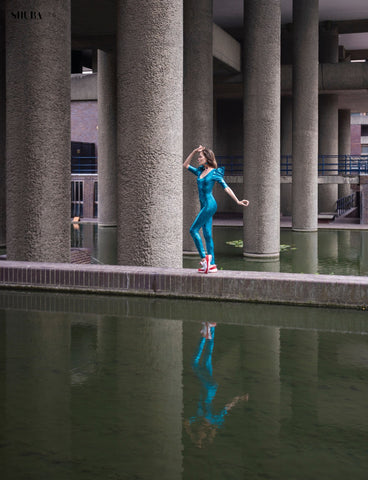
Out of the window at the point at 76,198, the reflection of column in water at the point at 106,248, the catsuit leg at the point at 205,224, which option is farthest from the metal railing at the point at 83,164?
the catsuit leg at the point at 205,224

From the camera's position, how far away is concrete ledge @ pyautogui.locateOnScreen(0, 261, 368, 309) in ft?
30.8

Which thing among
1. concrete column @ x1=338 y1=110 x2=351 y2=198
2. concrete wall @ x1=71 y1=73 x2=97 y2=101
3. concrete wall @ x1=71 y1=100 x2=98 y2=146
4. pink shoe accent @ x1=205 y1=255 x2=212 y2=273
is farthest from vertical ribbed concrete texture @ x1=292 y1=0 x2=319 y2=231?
concrete column @ x1=338 y1=110 x2=351 y2=198

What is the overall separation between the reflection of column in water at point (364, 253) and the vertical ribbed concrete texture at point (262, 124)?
2182 mm

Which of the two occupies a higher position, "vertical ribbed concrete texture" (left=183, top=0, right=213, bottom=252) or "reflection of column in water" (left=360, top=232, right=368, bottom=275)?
"vertical ribbed concrete texture" (left=183, top=0, right=213, bottom=252)

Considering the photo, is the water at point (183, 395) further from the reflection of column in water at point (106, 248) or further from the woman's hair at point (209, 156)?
the reflection of column in water at point (106, 248)

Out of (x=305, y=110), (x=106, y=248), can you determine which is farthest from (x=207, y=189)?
(x=305, y=110)

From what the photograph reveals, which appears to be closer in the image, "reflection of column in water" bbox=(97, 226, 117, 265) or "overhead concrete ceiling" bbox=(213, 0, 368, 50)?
→ "reflection of column in water" bbox=(97, 226, 117, 265)

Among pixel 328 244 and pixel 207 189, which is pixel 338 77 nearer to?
pixel 328 244

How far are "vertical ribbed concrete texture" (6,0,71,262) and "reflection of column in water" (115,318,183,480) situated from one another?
166 inches

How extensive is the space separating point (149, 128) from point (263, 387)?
20.1ft

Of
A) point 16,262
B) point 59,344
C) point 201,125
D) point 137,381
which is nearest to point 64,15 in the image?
point 16,262

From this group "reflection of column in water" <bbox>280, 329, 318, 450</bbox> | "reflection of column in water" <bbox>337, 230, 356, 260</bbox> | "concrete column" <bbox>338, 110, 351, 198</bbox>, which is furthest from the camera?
"concrete column" <bbox>338, 110, 351, 198</bbox>

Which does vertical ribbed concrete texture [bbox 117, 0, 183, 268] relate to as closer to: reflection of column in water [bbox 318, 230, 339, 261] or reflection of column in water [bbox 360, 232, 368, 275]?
reflection of column in water [bbox 360, 232, 368, 275]

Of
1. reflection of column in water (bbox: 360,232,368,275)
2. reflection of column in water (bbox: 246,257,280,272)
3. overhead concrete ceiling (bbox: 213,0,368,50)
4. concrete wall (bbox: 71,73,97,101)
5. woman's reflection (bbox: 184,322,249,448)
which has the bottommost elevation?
woman's reflection (bbox: 184,322,249,448)
